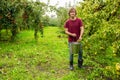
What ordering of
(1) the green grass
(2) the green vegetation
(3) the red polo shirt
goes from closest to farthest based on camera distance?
(2) the green vegetation
(1) the green grass
(3) the red polo shirt

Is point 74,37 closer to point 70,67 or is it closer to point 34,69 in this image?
point 70,67

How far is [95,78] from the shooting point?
781 cm

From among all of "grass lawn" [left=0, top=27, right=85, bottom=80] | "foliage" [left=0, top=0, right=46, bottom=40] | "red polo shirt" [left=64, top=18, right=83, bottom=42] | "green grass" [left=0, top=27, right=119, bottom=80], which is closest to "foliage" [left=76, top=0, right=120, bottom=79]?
"red polo shirt" [left=64, top=18, right=83, bottom=42]

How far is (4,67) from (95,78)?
8.98 ft

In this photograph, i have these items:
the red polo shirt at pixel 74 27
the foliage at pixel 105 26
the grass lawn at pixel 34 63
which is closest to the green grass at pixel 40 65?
the grass lawn at pixel 34 63

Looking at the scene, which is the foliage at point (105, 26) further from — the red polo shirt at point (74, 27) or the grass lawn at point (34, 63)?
the grass lawn at point (34, 63)

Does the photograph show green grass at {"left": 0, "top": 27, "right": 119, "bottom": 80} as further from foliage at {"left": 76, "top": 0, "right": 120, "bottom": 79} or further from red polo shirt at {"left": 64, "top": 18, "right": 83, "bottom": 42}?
red polo shirt at {"left": 64, "top": 18, "right": 83, "bottom": 42}

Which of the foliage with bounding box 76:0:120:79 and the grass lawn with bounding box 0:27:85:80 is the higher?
the foliage with bounding box 76:0:120:79

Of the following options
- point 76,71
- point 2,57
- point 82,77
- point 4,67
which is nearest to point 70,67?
point 76,71

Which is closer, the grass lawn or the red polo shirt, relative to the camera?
the grass lawn

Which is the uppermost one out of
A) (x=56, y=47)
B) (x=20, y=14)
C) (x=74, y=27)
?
(x=20, y=14)

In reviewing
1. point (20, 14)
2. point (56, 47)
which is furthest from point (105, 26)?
point (20, 14)

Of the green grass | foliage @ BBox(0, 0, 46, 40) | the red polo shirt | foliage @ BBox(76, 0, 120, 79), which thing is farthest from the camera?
foliage @ BBox(0, 0, 46, 40)

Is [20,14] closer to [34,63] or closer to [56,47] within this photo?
[56,47]
